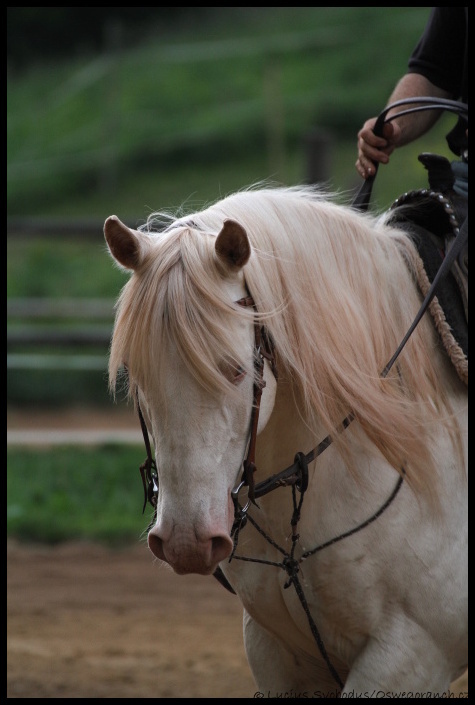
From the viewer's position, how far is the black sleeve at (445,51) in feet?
9.84

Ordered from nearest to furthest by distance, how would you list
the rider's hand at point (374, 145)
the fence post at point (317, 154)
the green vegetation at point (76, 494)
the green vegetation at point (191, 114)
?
the rider's hand at point (374, 145) < the green vegetation at point (76, 494) < the fence post at point (317, 154) < the green vegetation at point (191, 114)

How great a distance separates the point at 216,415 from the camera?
6.42ft

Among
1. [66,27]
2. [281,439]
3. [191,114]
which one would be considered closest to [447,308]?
[281,439]

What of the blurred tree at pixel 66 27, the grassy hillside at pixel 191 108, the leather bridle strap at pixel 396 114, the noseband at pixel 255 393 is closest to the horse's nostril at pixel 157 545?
the noseband at pixel 255 393

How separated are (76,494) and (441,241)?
175 inches

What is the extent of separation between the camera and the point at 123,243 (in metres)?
2.06

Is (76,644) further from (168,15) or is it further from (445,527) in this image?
(168,15)

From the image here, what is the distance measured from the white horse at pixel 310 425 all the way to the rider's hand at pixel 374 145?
0.42 meters

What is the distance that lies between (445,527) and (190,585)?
3305mm

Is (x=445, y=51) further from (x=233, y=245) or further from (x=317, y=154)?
(x=317, y=154)

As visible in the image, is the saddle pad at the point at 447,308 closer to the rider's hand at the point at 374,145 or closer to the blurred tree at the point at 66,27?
the rider's hand at the point at 374,145

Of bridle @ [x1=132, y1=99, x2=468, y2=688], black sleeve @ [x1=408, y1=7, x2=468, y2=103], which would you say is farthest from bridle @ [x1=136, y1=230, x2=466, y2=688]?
black sleeve @ [x1=408, y1=7, x2=468, y2=103]

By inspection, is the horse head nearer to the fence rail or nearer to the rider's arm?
the rider's arm

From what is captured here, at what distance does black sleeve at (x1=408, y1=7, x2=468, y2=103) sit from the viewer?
9.84ft
